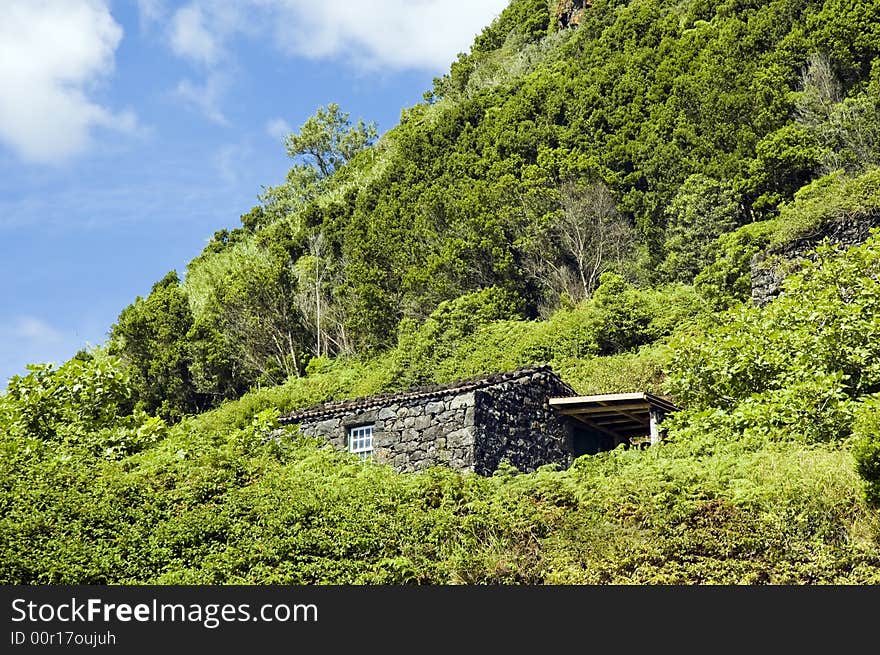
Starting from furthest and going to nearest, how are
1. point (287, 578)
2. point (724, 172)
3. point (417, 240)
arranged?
point (417, 240) < point (724, 172) < point (287, 578)

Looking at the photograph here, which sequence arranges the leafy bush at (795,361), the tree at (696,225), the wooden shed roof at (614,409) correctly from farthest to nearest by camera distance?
the tree at (696,225) < the wooden shed roof at (614,409) < the leafy bush at (795,361)

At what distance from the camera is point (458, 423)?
20.3m

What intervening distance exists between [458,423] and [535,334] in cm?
1368

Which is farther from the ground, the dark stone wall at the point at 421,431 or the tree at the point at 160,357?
the tree at the point at 160,357

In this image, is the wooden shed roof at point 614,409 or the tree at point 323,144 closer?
the wooden shed roof at point 614,409

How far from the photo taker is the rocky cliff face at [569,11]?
58.4 metres

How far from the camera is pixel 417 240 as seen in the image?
4388 centimetres

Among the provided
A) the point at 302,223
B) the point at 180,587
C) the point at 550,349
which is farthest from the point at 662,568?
the point at 302,223

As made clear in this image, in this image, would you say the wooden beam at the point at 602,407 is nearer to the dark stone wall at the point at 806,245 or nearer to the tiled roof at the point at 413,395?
the tiled roof at the point at 413,395

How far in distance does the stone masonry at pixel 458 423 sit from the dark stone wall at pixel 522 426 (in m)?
0.02

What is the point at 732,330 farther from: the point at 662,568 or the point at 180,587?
the point at 180,587

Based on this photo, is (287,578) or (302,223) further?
(302,223)

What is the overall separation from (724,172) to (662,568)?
26.1 meters

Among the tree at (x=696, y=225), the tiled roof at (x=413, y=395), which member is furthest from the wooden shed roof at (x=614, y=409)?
the tree at (x=696, y=225)
